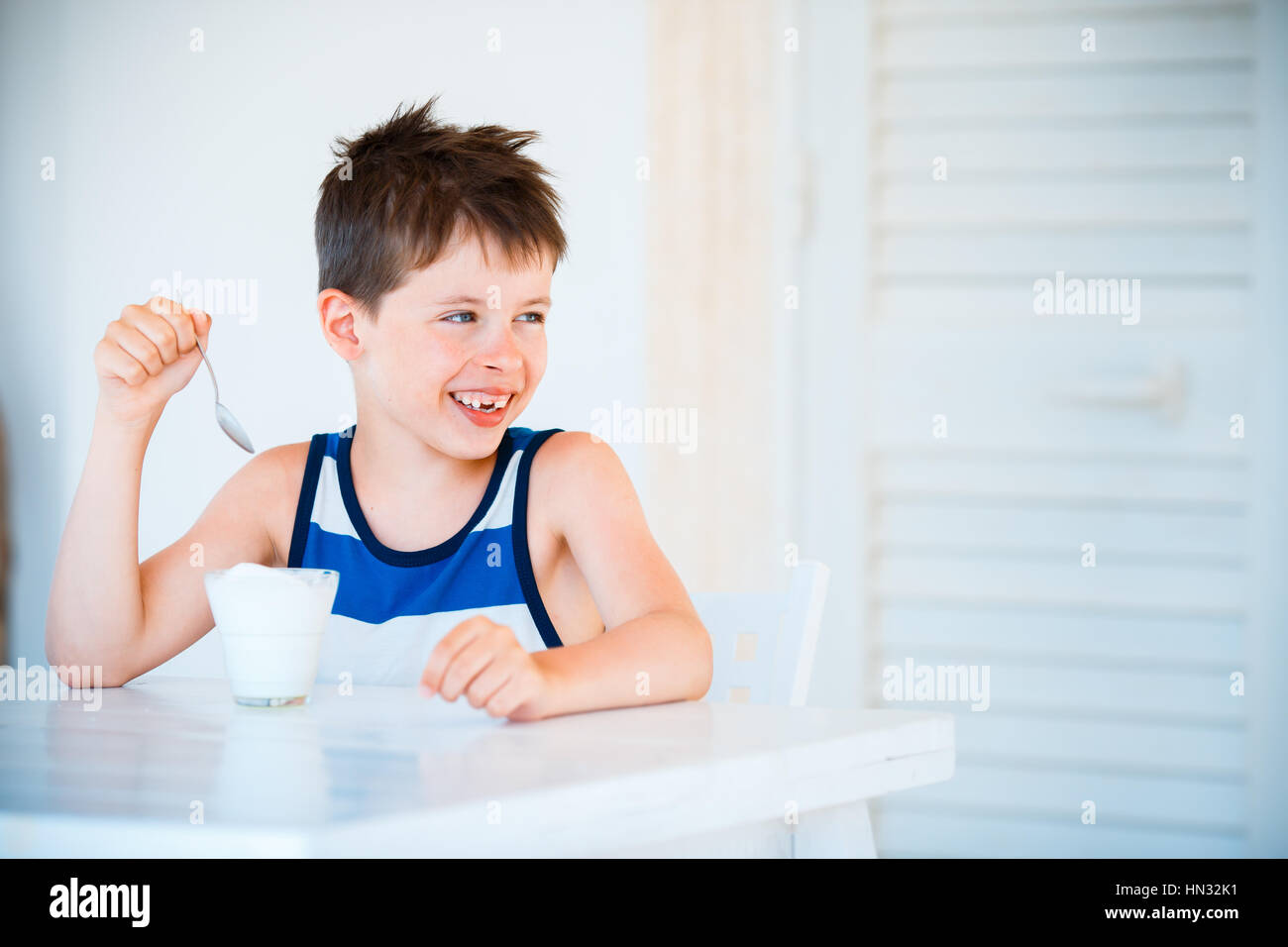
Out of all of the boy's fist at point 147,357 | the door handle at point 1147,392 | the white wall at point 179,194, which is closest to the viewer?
the boy's fist at point 147,357

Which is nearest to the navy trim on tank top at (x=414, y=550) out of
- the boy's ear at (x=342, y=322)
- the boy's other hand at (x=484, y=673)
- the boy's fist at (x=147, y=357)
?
the boy's ear at (x=342, y=322)

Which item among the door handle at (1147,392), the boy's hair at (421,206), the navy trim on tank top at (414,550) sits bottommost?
the navy trim on tank top at (414,550)

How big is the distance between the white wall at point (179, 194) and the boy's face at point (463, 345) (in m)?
1.31

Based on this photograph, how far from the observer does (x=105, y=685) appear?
3.37 ft

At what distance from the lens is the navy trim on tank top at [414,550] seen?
118 cm

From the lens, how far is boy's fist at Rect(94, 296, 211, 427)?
40.5 inches

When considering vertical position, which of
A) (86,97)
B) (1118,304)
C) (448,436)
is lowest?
(448,436)

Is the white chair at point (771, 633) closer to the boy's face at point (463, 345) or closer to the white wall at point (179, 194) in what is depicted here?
the boy's face at point (463, 345)

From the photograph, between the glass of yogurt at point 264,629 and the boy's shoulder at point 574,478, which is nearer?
the glass of yogurt at point 264,629

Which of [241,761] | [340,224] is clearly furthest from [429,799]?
[340,224]

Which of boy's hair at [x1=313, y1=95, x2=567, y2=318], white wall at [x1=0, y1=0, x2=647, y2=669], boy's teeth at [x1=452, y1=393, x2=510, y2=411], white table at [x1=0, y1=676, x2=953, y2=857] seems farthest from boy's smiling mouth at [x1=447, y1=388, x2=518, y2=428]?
white wall at [x1=0, y1=0, x2=647, y2=669]

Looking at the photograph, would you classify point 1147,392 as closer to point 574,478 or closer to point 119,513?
point 574,478
